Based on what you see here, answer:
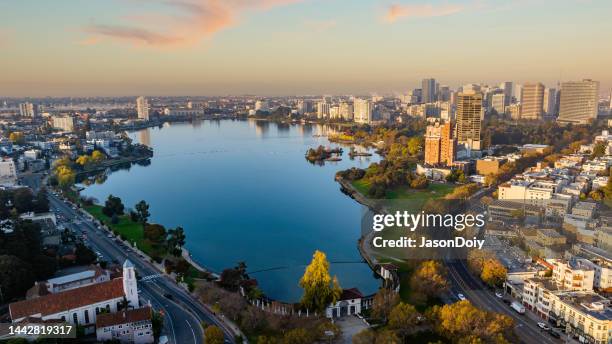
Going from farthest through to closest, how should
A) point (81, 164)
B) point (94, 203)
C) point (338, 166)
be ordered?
1. point (338, 166)
2. point (81, 164)
3. point (94, 203)

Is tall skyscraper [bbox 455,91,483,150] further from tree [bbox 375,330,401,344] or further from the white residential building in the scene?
the white residential building

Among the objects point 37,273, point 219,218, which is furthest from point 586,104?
point 37,273

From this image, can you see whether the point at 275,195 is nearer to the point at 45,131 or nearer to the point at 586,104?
the point at 45,131

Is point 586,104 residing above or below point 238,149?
above

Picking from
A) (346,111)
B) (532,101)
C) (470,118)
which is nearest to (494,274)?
(470,118)

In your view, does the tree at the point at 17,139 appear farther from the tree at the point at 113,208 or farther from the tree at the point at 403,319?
the tree at the point at 403,319

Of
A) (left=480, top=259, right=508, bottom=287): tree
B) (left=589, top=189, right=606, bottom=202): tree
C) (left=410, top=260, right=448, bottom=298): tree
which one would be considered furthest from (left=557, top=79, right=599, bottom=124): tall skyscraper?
(left=410, top=260, right=448, bottom=298): tree

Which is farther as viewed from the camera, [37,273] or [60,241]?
[60,241]

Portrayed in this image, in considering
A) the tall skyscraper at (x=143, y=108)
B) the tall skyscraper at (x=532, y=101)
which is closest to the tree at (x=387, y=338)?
the tall skyscraper at (x=532, y=101)
